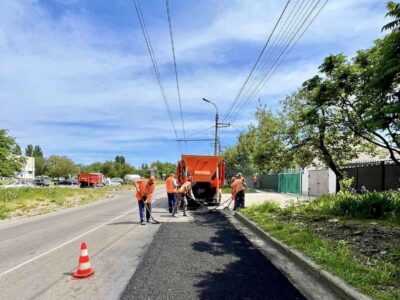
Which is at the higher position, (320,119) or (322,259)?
(320,119)

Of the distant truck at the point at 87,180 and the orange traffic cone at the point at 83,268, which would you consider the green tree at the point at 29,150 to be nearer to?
the distant truck at the point at 87,180

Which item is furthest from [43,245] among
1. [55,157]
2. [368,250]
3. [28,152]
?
[28,152]

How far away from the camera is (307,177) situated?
33.2 m

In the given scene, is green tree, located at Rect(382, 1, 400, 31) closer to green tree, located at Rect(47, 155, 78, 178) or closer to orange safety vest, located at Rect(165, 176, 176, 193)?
orange safety vest, located at Rect(165, 176, 176, 193)

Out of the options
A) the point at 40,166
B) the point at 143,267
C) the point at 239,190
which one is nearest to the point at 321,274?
the point at 143,267

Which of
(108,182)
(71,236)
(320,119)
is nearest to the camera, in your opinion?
(71,236)

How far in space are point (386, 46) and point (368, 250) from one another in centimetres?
370

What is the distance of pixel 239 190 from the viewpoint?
62.4ft

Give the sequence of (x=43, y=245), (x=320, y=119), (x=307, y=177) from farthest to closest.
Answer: (x=307, y=177)
(x=320, y=119)
(x=43, y=245)

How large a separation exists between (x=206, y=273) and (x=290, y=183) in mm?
30278

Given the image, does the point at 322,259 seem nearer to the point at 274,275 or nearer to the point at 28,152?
the point at 274,275

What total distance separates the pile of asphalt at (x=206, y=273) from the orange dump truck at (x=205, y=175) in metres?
11.0

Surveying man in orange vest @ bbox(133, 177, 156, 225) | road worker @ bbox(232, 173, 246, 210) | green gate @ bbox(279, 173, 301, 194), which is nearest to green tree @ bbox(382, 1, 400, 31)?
man in orange vest @ bbox(133, 177, 156, 225)

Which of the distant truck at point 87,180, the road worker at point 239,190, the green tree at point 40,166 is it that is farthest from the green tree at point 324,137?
the green tree at point 40,166
